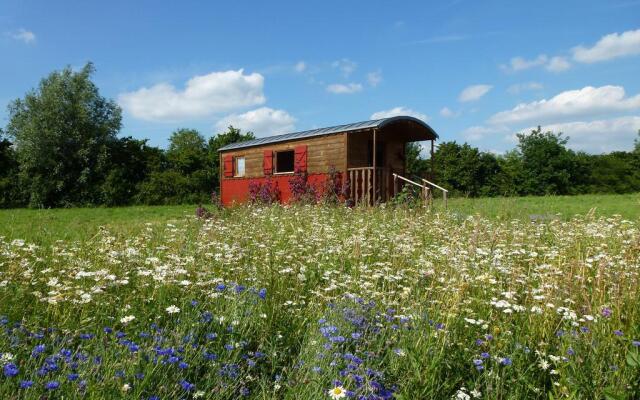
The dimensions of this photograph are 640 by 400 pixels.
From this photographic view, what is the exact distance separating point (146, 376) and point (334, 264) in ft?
8.98

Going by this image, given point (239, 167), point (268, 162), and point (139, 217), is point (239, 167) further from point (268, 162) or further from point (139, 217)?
point (139, 217)

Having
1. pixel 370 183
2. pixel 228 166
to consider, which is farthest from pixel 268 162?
pixel 370 183

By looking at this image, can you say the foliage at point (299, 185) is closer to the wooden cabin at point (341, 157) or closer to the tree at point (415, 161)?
the wooden cabin at point (341, 157)

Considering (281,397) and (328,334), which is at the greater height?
(328,334)

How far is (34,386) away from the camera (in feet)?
6.33

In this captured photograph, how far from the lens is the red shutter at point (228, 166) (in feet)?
72.3

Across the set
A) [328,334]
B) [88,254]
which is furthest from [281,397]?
[88,254]

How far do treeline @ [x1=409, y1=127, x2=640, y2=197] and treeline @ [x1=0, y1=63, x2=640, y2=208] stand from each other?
8 centimetres

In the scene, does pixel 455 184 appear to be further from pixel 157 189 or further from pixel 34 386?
pixel 34 386

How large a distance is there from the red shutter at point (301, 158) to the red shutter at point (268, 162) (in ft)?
6.17

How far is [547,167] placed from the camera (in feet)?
115

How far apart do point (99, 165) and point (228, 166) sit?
12.0 metres

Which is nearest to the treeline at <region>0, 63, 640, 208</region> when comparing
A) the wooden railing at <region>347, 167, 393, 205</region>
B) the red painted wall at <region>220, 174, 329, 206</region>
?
the red painted wall at <region>220, 174, 329, 206</region>

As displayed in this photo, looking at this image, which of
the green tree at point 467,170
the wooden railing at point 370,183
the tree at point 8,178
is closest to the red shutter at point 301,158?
the wooden railing at point 370,183
